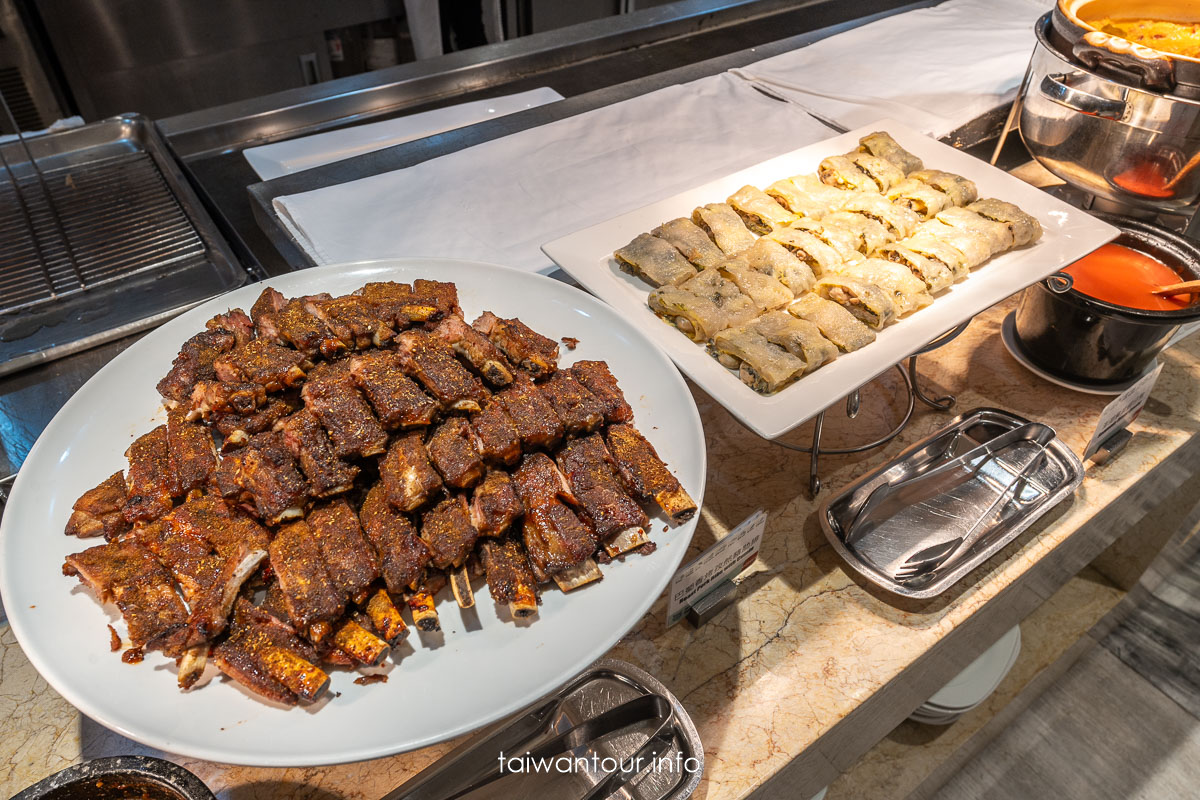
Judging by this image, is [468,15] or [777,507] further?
[468,15]

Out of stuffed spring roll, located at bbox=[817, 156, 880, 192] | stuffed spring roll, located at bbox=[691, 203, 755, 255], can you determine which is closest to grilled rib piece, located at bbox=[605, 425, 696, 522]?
stuffed spring roll, located at bbox=[691, 203, 755, 255]

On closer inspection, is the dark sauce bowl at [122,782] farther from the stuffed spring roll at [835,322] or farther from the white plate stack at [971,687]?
the white plate stack at [971,687]

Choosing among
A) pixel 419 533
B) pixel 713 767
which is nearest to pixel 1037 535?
pixel 713 767

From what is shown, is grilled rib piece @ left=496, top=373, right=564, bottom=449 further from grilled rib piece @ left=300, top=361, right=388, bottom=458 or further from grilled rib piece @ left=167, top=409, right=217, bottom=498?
grilled rib piece @ left=167, top=409, right=217, bottom=498

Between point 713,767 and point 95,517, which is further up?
point 95,517

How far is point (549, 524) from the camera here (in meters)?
1.42

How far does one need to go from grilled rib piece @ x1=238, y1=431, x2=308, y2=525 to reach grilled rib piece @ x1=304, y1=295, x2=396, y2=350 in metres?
0.34

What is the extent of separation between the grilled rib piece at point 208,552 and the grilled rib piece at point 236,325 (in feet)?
1.42

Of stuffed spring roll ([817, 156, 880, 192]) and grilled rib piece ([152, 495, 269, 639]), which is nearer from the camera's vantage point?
grilled rib piece ([152, 495, 269, 639])

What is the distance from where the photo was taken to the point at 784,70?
3.33 meters

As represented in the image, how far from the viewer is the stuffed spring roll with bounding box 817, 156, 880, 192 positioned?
2340 millimetres

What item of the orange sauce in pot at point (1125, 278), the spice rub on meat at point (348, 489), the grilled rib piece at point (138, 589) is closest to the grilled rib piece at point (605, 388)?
the spice rub on meat at point (348, 489)

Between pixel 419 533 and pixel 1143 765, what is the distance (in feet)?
10.4

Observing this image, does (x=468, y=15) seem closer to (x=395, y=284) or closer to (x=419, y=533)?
(x=395, y=284)
